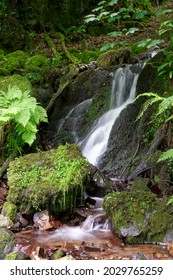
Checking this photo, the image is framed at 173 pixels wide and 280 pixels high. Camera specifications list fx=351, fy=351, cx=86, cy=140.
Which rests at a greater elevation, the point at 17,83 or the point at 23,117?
the point at 17,83

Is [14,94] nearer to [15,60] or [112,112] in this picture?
[112,112]

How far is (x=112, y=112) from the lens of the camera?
789cm

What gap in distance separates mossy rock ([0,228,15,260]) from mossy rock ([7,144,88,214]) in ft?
2.35

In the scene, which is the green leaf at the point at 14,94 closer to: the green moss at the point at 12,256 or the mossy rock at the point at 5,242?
the mossy rock at the point at 5,242

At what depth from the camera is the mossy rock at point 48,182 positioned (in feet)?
16.8

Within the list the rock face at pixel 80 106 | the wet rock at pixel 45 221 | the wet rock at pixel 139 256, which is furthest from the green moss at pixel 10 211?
the rock face at pixel 80 106

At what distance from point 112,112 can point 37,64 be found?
3725 millimetres

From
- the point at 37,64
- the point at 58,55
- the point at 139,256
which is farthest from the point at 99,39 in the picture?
the point at 139,256

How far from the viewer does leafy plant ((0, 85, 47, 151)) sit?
5992 mm

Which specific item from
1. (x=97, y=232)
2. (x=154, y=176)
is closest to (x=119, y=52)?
(x=154, y=176)

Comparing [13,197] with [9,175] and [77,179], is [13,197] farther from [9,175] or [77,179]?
[77,179]

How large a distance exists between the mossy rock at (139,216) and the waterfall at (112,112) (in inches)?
87.4

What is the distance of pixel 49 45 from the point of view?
41.0 ft

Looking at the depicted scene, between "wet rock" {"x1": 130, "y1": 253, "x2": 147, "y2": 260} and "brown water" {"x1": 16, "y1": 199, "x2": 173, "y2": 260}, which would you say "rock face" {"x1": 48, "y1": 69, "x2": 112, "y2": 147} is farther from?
"wet rock" {"x1": 130, "y1": 253, "x2": 147, "y2": 260}
